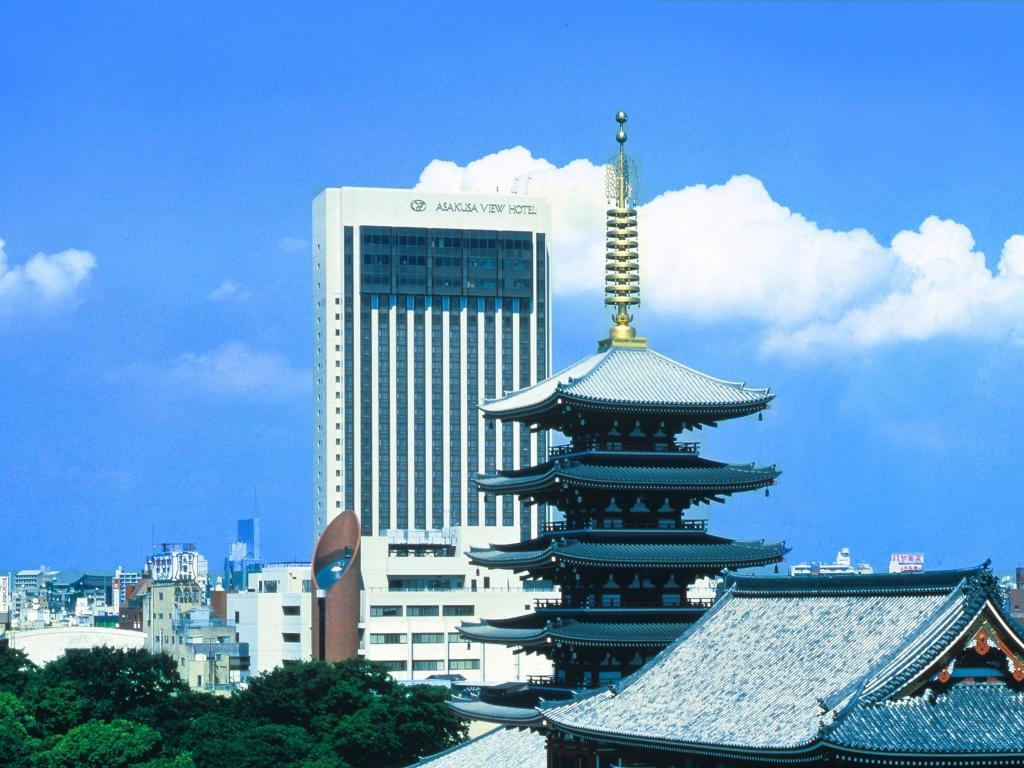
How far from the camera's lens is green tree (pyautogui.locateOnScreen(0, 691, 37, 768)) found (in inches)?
3787

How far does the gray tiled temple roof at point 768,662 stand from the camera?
182 feet

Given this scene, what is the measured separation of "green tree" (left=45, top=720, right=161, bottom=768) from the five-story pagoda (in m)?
24.8

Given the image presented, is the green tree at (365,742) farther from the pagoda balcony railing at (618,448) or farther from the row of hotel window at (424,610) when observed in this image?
the row of hotel window at (424,610)

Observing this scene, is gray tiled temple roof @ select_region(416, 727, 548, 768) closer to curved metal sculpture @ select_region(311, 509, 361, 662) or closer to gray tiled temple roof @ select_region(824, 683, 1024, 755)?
gray tiled temple roof @ select_region(824, 683, 1024, 755)

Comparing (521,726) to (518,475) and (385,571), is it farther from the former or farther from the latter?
(385,571)

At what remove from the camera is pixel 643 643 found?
73.6 meters

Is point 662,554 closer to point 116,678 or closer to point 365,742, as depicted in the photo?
point 365,742

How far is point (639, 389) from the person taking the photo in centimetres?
7769

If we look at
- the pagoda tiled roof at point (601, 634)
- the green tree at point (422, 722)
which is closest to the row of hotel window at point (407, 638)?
the green tree at point (422, 722)

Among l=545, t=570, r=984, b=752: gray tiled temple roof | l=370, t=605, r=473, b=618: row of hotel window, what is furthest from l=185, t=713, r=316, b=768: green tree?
l=370, t=605, r=473, b=618: row of hotel window

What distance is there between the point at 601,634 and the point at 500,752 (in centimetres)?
939

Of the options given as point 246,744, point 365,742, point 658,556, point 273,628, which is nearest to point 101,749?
point 246,744

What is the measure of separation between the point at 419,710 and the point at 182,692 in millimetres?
20535

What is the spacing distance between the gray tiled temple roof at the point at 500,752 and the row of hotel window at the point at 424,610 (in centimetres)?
10140
